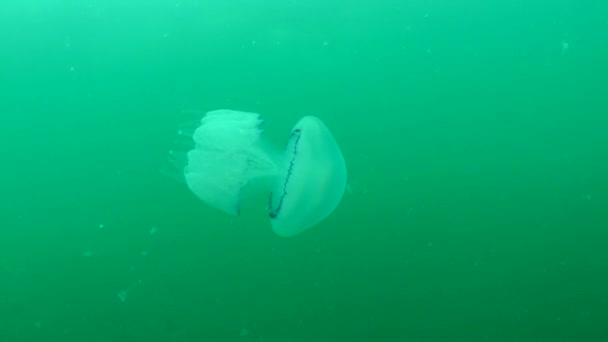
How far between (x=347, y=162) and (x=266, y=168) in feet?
1.09

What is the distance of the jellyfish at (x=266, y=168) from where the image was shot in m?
2.09

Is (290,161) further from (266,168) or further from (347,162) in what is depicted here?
(347,162)

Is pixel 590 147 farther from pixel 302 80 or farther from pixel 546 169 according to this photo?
pixel 302 80

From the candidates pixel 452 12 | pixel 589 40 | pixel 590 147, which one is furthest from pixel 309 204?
pixel 589 40

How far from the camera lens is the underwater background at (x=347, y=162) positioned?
2066 mm

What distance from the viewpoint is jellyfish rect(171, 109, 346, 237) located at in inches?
82.3

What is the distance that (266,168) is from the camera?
212cm

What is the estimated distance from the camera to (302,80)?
2.14m

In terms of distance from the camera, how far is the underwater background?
2066 mm

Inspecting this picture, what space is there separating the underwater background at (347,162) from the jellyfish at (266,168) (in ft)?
0.17

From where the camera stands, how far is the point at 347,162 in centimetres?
216

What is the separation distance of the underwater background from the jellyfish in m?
0.05

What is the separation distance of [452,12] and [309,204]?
99 cm

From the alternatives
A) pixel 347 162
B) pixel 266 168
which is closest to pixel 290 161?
pixel 266 168
